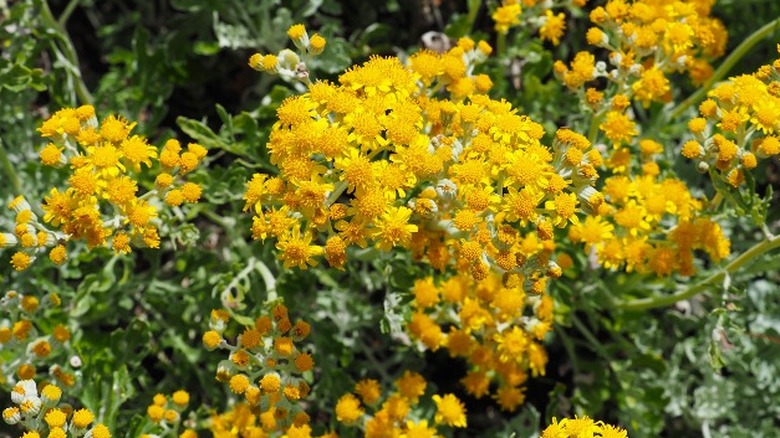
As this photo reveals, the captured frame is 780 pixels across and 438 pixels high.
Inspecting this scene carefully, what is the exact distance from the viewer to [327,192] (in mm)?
3795

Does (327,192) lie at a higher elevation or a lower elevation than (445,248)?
higher

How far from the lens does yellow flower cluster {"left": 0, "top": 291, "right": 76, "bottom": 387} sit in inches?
172

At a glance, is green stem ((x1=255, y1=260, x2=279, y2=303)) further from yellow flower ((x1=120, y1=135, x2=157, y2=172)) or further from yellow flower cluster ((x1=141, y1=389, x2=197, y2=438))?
yellow flower ((x1=120, y1=135, x2=157, y2=172))

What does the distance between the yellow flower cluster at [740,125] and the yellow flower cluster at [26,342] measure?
9.94 ft

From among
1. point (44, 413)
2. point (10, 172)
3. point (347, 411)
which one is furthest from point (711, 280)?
point (10, 172)

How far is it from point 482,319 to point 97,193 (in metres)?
1.87

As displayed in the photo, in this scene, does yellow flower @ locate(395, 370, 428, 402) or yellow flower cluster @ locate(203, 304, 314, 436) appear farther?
yellow flower @ locate(395, 370, 428, 402)

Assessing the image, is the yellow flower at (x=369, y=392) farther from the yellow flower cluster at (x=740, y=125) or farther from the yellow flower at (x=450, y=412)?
the yellow flower cluster at (x=740, y=125)

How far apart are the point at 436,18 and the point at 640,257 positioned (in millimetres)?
2529

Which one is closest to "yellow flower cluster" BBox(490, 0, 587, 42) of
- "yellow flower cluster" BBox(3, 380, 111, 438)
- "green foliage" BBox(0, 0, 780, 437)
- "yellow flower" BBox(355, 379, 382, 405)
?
"green foliage" BBox(0, 0, 780, 437)

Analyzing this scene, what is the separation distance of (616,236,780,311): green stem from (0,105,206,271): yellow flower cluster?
2340 mm

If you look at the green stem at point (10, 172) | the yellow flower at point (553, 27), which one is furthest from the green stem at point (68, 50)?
the yellow flower at point (553, 27)

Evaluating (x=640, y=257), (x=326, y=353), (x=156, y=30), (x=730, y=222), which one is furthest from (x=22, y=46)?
(x=730, y=222)

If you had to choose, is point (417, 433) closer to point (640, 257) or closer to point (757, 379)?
point (640, 257)
